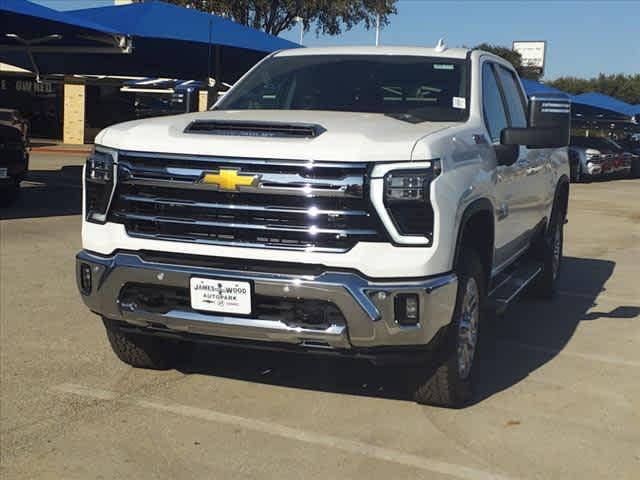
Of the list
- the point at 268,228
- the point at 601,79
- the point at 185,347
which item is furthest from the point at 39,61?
the point at 601,79

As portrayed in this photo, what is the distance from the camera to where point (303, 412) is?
15.5 feet

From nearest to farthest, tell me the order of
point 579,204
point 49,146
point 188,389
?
point 188,389 < point 579,204 < point 49,146

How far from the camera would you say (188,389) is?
5.06m

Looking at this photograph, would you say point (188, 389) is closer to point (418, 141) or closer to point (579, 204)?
point (418, 141)

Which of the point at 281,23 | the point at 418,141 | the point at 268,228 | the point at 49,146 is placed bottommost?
the point at 49,146

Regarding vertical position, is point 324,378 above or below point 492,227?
below

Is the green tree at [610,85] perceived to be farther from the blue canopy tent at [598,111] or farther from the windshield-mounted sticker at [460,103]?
the windshield-mounted sticker at [460,103]

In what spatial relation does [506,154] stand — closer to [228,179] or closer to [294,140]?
[294,140]

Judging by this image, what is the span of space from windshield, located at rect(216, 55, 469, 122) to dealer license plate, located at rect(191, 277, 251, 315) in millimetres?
1686

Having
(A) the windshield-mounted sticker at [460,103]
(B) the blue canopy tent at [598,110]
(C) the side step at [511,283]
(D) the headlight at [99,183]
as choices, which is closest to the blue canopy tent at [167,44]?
(C) the side step at [511,283]

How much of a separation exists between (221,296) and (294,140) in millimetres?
821

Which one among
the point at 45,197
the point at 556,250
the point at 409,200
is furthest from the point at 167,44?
the point at 409,200

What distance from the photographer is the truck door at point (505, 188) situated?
17.9 ft

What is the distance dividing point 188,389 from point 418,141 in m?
2.01
